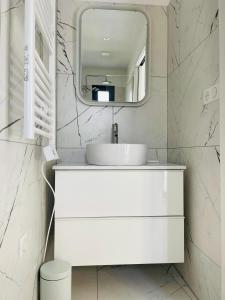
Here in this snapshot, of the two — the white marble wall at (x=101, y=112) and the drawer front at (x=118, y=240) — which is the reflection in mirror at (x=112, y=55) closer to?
the white marble wall at (x=101, y=112)

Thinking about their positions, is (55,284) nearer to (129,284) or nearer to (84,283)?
(84,283)

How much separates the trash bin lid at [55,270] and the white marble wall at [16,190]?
0.20ft

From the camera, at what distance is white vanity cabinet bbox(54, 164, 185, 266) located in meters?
1.33

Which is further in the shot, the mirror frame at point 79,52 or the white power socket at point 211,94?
the mirror frame at point 79,52

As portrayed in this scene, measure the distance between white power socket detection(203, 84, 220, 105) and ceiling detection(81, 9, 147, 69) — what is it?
0.80 metres

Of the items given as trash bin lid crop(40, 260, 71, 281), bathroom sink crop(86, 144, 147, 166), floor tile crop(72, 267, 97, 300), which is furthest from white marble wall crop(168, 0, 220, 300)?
trash bin lid crop(40, 260, 71, 281)

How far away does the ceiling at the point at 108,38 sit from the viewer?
1877 millimetres

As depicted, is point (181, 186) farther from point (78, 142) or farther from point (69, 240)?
point (78, 142)

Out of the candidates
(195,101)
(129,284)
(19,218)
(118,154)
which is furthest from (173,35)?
(129,284)

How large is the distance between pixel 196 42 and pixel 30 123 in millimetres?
1129

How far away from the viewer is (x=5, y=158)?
30.0 inches

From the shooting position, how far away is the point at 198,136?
1.38 metres

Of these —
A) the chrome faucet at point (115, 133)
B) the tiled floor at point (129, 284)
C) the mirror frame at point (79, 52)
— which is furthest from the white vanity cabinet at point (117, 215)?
the mirror frame at point (79, 52)

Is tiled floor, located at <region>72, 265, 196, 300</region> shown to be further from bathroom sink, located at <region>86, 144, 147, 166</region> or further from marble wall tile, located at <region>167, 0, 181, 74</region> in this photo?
marble wall tile, located at <region>167, 0, 181, 74</region>
